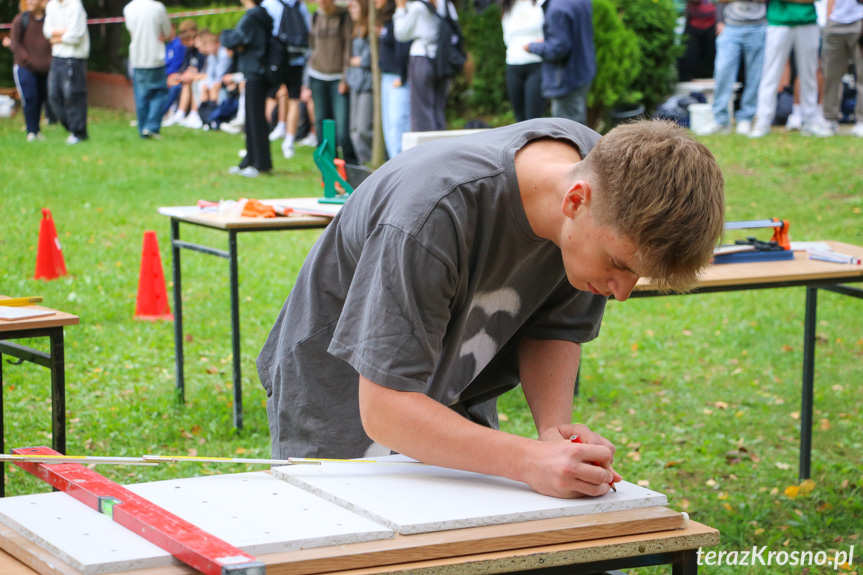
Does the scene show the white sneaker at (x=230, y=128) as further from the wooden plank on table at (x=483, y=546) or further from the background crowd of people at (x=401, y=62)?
the wooden plank on table at (x=483, y=546)

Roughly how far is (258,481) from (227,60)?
51.4 ft

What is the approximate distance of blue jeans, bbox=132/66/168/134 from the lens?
1363cm

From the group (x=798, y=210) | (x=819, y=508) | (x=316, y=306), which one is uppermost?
(x=316, y=306)

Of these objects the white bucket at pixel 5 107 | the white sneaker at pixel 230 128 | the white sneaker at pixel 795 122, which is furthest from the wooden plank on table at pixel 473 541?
the white bucket at pixel 5 107

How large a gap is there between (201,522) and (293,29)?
1029cm

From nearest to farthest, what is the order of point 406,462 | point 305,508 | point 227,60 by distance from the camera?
point 305,508, point 406,462, point 227,60

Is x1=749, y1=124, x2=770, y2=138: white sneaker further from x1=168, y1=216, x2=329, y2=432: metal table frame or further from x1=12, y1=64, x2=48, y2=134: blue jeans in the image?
x1=12, y1=64, x2=48, y2=134: blue jeans

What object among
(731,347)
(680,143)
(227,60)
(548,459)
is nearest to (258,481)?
(548,459)

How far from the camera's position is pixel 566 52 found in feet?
28.3

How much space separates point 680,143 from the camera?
5.18 feet

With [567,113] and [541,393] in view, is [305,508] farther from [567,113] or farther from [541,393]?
[567,113]

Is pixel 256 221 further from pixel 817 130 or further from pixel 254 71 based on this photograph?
pixel 817 130

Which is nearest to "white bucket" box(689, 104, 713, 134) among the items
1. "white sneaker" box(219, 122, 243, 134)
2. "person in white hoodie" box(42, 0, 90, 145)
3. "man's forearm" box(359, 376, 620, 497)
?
"white sneaker" box(219, 122, 243, 134)

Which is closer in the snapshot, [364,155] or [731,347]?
[731,347]
